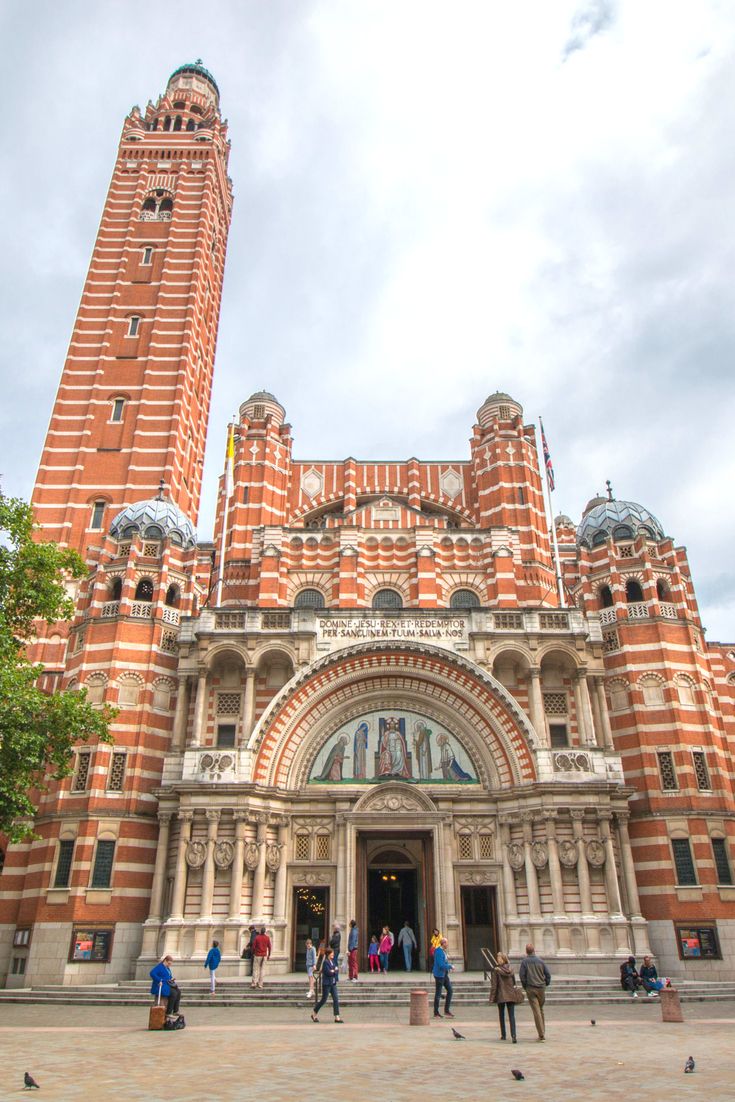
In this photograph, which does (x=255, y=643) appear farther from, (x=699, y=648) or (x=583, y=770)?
(x=699, y=648)

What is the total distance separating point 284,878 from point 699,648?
18796mm

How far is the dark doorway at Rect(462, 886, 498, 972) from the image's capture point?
88.8 ft

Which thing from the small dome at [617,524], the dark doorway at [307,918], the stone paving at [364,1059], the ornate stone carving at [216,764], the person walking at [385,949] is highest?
the small dome at [617,524]

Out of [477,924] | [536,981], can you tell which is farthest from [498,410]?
[536,981]

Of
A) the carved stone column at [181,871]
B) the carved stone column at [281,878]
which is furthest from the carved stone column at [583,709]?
the carved stone column at [181,871]

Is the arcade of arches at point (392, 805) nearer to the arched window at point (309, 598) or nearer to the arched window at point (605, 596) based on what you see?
the arched window at point (605, 596)

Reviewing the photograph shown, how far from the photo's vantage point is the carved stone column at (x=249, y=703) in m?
28.7

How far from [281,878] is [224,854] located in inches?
95.1

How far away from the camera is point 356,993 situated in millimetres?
21844

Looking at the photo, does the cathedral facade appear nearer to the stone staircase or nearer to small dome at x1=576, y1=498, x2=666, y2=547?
small dome at x1=576, y1=498, x2=666, y2=547

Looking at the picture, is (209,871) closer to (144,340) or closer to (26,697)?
(26,697)

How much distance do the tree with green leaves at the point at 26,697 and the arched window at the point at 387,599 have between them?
46.5ft

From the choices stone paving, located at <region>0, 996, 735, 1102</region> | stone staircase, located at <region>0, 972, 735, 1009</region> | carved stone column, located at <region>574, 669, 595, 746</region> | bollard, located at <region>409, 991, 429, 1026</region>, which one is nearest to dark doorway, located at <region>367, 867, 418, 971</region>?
stone staircase, located at <region>0, 972, 735, 1009</region>

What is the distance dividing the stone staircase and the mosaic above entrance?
6797 millimetres
